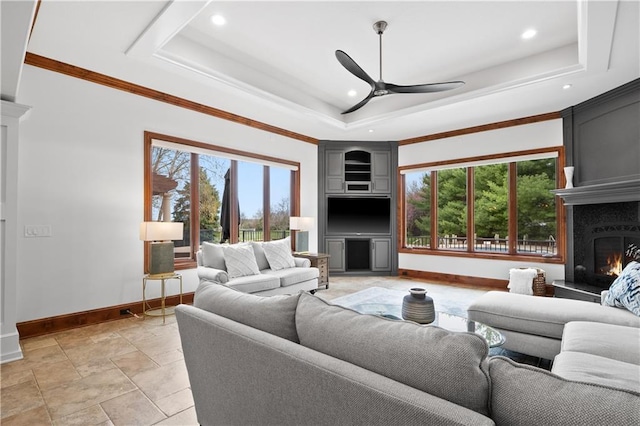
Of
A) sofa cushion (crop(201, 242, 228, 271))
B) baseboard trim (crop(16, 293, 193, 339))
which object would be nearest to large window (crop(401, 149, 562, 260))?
sofa cushion (crop(201, 242, 228, 271))

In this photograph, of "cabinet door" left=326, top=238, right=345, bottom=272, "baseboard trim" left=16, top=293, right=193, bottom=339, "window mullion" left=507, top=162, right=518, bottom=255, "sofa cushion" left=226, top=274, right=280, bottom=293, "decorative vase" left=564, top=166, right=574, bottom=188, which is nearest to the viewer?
"baseboard trim" left=16, top=293, right=193, bottom=339

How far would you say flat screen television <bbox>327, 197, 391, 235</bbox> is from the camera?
6836 millimetres

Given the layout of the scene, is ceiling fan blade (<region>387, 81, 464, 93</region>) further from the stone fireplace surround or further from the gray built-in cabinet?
the gray built-in cabinet

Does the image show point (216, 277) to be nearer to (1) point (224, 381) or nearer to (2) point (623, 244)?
(1) point (224, 381)

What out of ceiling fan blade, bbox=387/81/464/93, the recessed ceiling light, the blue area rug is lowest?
the blue area rug

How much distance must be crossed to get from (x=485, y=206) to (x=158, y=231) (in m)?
5.27

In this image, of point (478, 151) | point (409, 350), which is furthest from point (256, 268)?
point (478, 151)

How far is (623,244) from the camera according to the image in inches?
161

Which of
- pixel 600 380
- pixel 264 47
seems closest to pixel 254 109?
pixel 264 47

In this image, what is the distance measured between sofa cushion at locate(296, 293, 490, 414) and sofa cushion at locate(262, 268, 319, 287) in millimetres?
3171

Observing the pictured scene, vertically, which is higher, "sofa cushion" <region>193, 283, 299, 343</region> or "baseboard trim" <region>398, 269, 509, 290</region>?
"sofa cushion" <region>193, 283, 299, 343</region>

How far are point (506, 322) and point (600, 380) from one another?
1.37 meters

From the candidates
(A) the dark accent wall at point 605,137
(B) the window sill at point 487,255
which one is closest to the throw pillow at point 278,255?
(B) the window sill at point 487,255

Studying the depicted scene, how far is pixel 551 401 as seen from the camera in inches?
28.1
